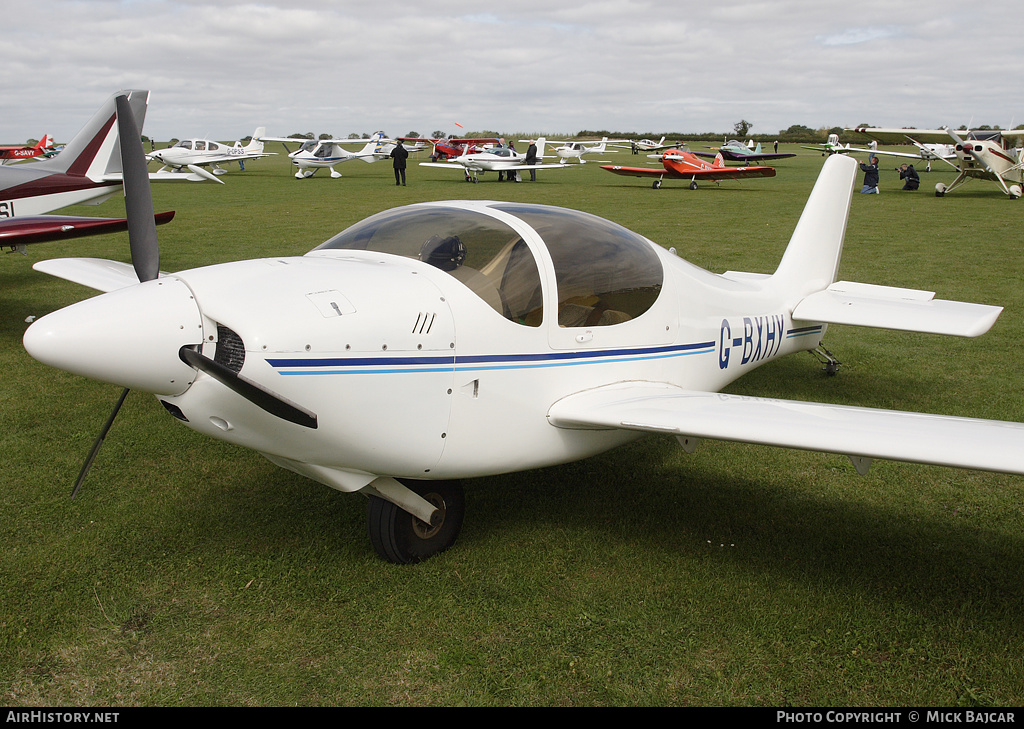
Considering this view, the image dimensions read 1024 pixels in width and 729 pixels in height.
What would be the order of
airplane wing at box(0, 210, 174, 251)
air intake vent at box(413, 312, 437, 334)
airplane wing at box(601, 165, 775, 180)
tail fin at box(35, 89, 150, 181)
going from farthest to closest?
airplane wing at box(601, 165, 775, 180) < tail fin at box(35, 89, 150, 181) < airplane wing at box(0, 210, 174, 251) < air intake vent at box(413, 312, 437, 334)

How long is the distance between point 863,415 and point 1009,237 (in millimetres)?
16486

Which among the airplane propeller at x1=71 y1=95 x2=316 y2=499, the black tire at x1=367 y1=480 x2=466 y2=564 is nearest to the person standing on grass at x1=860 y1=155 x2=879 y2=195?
the black tire at x1=367 y1=480 x2=466 y2=564

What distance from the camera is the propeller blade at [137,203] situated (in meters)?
3.65

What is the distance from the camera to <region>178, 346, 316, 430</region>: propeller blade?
9.18ft

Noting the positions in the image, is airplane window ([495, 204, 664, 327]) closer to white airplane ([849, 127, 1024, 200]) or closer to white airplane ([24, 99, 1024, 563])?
white airplane ([24, 99, 1024, 563])

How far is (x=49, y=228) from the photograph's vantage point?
8.96 m

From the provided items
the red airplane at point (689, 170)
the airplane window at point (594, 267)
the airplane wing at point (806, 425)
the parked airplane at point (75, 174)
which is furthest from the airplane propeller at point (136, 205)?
the red airplane at point (689, 170)

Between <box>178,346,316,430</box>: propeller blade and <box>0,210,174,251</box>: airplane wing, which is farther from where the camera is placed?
<box>0,210,174,251</box>: airplane wing

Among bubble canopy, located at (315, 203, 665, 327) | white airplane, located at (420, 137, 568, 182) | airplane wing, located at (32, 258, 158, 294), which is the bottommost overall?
airplane wing, located at (32, 258, 158, 294)

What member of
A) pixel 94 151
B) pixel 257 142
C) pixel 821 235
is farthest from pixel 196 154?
pixel 821 235

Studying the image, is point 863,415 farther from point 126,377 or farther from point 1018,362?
point 1018,362

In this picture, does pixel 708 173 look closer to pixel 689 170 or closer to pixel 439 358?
pixel 689 170

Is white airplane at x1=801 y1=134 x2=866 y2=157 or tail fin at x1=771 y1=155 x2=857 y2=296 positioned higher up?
white airplane at x1=801 y1=134 x2=866 y2=157
